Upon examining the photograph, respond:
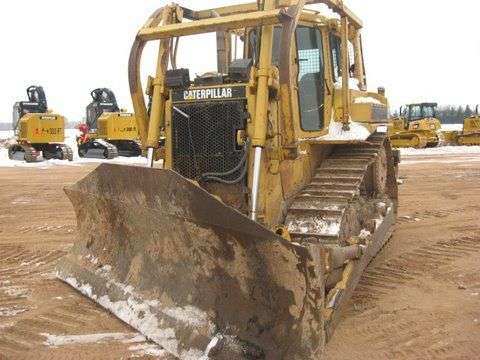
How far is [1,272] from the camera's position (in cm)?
584

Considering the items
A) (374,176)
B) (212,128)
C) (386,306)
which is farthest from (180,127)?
(374,176)

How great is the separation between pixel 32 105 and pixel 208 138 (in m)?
19.8

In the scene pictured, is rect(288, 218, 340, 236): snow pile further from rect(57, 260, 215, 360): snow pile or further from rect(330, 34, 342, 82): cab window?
rect(330, 34, 342, 82): cab window

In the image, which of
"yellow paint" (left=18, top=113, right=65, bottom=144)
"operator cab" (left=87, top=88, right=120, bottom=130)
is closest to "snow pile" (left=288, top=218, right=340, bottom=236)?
"yellow paint" (left=18, top=113, right=65, bottom=144)

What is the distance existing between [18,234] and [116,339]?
4.40 meters

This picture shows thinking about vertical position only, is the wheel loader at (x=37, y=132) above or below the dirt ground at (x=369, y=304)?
above

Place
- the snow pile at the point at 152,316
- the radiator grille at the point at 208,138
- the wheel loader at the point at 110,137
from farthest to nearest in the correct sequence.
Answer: the wheel loader at the point at 110,137, the radiator grille at the point at 208,138, the snow pile at the point at 152,316

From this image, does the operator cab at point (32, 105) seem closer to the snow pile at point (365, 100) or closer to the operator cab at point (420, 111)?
the operator cab at point (420, 111)

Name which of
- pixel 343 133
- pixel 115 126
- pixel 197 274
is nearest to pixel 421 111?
pixel 115 126

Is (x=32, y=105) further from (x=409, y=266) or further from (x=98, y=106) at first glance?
(x=409, y=266)

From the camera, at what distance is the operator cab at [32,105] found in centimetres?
2238

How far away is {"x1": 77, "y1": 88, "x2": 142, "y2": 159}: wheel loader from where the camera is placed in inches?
859

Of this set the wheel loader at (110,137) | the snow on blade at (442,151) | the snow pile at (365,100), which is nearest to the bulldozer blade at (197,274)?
the snow pile at (365,100)

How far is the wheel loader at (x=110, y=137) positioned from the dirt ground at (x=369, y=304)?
13.0m
